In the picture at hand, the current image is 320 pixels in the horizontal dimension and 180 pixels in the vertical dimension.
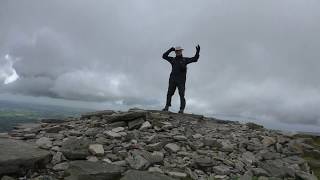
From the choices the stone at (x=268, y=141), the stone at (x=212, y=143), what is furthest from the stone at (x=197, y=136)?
the stone at (x=268, y=141)

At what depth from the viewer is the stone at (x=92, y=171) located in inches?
410

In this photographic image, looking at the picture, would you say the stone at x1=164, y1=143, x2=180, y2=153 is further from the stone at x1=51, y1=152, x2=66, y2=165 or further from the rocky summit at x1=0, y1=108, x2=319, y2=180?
the stone at x1=51, y1=152, x2=66, y2=165

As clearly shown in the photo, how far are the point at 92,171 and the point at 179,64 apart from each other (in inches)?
416

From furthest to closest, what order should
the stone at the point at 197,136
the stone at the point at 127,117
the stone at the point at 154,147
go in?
the stone at the point at 127,117 < the stone at the point at 197,136 < the stone at the point at 154,147

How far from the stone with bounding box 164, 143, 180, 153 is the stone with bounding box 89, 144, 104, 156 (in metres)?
2.54

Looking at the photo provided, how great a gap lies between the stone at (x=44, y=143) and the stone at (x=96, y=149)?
1.59 meters

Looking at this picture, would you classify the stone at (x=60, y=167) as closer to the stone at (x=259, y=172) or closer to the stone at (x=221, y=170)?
the stone at (x=221, y=170)

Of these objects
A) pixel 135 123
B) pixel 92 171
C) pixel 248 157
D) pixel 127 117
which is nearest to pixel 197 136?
pixel 248 157

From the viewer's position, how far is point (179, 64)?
65.5 feet

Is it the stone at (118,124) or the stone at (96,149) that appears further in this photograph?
the stone at (118,124)

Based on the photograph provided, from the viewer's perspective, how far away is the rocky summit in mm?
10758

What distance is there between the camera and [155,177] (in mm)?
10648

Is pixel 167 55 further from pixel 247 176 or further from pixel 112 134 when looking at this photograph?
pixel 247 176

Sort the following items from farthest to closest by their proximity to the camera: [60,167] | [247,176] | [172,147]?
[172,147] → [247,176] → [60,167]
